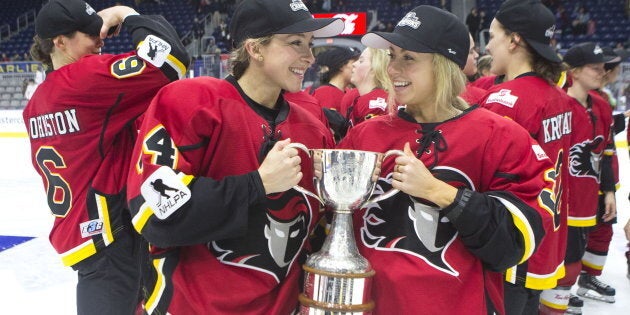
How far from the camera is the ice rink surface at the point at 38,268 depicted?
3689mm

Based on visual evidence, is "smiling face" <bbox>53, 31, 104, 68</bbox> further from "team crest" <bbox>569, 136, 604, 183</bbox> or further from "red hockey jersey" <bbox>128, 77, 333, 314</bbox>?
"team crest" <bbox>569, 136, 604, 183</bbox>

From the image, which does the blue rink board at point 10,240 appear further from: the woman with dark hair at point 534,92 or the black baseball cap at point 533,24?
the black baseball cap at point 533,24

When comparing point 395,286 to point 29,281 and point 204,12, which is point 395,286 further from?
point 204,12

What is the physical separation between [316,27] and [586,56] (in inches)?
99.4

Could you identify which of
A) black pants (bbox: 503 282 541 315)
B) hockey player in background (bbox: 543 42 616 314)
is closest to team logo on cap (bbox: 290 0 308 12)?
black pants (bbox: 503 282 541 315)

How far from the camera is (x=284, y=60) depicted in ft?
5.06

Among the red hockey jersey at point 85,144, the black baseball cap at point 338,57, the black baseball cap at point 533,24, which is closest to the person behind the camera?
the red hockey jersey at point 85,144

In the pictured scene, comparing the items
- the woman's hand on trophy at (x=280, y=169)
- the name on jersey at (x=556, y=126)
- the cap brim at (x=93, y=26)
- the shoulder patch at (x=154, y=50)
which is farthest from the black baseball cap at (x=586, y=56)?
the woman's hand on trophy at (x=280, y=169)

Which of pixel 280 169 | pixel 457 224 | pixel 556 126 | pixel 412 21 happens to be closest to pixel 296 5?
pixel 412 21

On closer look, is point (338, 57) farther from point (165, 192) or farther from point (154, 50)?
point (165, 192)

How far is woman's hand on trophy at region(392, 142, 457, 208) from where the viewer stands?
1.37 meters

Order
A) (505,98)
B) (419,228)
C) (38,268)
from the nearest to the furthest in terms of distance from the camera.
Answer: (419,228)
(505,98)
(38,268)

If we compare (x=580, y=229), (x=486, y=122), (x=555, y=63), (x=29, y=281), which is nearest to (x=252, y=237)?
(x=486, y=122)

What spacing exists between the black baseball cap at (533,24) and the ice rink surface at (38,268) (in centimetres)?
204
